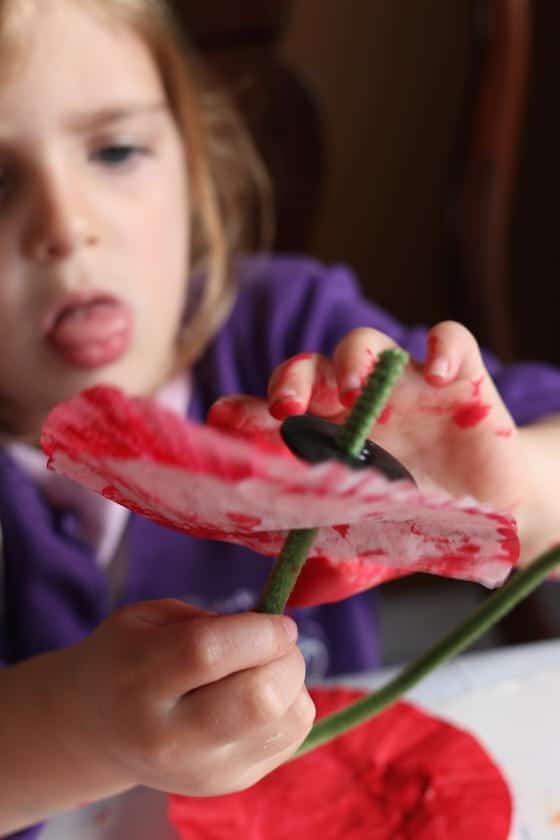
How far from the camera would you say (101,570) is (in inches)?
25.0

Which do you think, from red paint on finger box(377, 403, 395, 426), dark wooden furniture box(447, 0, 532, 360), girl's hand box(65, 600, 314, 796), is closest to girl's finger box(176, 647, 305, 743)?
girl's hand box(65, 600, 314, 796)

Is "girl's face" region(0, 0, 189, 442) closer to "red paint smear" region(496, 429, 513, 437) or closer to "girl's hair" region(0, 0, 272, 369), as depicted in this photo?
"girl's hair" region(0, 0, 272, 369)

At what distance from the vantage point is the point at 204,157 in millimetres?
766

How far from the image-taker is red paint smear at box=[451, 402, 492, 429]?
1.20ft

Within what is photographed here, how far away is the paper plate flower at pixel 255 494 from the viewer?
0.62 ft

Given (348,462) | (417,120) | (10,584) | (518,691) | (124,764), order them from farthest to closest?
1. (417,120)
2. (10,584)
3. (518,691)
4. (124,764)
5. (348,462)

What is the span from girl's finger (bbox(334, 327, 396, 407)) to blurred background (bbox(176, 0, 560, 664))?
460 mm

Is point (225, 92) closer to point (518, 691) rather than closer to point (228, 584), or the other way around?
point (228, 584)

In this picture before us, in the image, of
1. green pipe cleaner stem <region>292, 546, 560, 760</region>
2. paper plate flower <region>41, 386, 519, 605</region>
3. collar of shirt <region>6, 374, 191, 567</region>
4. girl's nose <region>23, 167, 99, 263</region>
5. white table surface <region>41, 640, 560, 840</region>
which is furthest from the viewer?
collar of shirt <region>6, 374, 191, 567</region>

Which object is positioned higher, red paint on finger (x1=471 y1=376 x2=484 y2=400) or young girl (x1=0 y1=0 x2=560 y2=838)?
red paint on finger (x1=471 y1=376 x2=484 y2=400)

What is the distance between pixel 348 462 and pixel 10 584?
1.53ft

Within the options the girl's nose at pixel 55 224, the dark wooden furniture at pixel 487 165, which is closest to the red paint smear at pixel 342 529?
the girl's nose at pixel 55 224

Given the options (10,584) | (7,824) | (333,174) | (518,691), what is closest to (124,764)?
(7,824)

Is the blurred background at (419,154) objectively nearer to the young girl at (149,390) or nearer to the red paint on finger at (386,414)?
the young girl at (149,390)
